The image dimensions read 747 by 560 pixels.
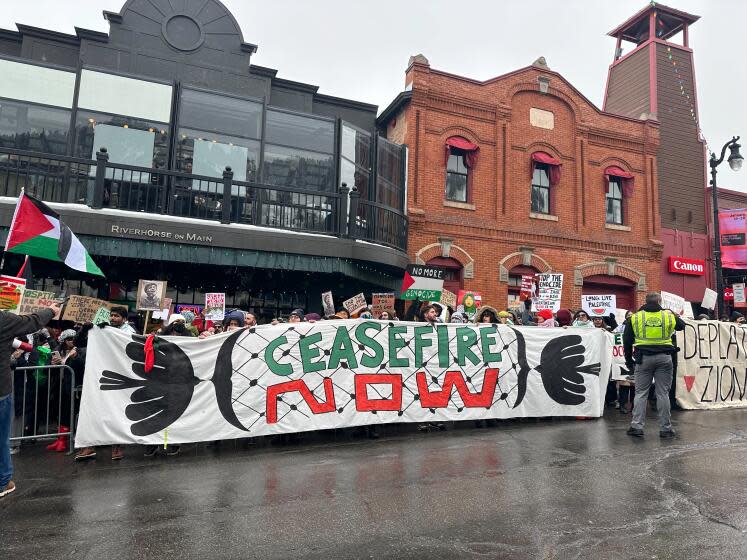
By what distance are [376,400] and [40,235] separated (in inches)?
191

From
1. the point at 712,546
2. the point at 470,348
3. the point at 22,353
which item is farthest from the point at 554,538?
the point at 22,353

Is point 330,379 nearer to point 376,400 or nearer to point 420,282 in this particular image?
point 376,400

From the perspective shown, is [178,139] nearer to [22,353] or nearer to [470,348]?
[22,353]

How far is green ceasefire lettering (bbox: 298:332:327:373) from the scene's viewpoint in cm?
739

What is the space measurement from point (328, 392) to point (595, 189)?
14.5 metres

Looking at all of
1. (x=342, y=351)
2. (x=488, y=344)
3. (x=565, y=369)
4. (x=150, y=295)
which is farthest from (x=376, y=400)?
(x=150, y=295)

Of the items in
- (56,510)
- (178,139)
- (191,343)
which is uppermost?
(178,139)

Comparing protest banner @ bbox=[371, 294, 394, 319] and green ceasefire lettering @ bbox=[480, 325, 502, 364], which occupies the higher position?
protest banner @ bbox=[371, 294, 394, 319]

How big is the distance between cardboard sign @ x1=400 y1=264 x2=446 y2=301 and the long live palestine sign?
3625 millimetres

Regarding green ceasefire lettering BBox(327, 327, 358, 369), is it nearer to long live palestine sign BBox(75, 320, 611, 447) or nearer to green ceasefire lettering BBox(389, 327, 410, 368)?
long live palestine sign BBox(75, 320, 611, 447)

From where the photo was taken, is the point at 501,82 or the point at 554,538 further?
the point at 501,82

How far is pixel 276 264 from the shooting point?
1241 cm

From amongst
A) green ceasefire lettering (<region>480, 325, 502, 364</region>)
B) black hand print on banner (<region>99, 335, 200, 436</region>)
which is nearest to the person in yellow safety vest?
green ceasefire lettering (<region>480, 325, 502, 364</region>)

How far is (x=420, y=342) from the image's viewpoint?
813 cm
